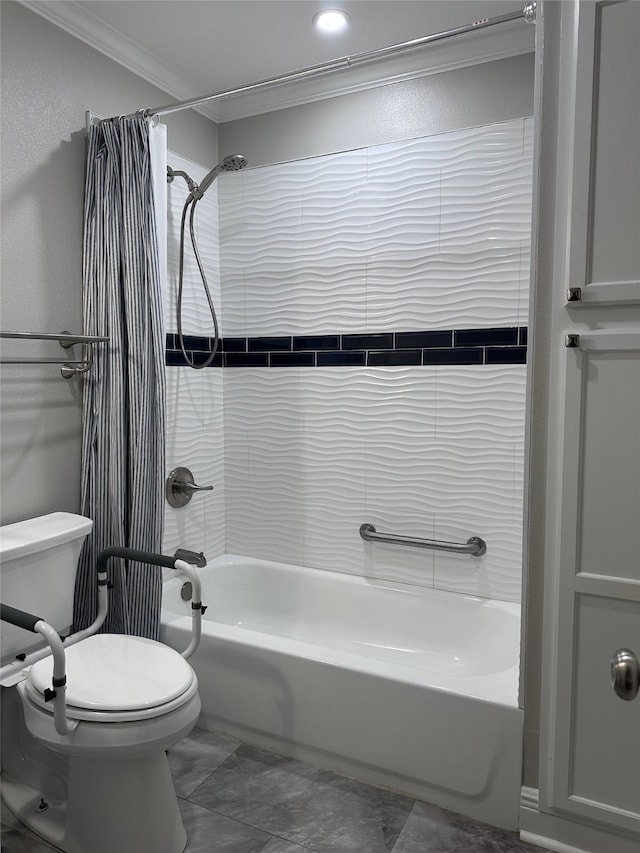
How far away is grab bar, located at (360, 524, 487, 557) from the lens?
8.35 ft

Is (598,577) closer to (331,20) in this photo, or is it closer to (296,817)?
(296,817)

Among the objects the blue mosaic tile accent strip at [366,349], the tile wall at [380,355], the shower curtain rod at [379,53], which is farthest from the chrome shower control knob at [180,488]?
the shower curtain rod at [379,53]

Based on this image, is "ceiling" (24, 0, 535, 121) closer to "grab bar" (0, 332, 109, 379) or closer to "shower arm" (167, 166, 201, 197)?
"shower arm" (167, 166, 201, 197)

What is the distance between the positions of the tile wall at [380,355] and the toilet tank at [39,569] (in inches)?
35.4

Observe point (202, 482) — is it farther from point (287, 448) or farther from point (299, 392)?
point (299, 392)

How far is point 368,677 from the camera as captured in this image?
77.6 inches

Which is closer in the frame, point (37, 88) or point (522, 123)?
point (37, 88)

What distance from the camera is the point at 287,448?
9.78 ft

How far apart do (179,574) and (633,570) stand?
188 cm

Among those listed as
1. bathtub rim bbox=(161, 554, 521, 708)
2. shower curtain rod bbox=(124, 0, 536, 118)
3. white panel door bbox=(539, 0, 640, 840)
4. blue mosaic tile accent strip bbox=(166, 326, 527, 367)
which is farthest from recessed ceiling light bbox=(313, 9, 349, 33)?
bathtub rim bbox=(161, 554, 521, 708)

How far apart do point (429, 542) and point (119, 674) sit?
1.36 meters

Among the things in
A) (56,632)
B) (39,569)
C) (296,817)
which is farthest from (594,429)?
(39,569)

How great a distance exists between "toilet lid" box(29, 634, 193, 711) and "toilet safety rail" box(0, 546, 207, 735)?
77 mm

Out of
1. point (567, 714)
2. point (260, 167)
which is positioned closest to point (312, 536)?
point (567, 714)
